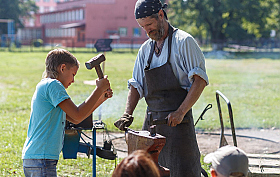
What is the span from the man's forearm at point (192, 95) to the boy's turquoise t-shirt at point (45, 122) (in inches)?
33.2

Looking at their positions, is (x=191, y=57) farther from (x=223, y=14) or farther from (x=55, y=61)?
(x=223, y=14)

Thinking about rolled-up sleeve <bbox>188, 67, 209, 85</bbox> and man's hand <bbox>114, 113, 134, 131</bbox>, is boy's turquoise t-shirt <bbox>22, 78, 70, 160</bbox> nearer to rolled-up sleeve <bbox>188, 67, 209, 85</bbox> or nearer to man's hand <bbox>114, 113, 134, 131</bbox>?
man's hand <bbox>114, 113, 134, 131</bbox>

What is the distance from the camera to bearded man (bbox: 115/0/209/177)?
3.02 metres

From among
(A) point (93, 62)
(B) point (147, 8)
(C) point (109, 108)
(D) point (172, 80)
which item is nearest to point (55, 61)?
(A) point (93, 62)

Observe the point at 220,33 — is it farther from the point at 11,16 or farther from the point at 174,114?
the point at 174,114

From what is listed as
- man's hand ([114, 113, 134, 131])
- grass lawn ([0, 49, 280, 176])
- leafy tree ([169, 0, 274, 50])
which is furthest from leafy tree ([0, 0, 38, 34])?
man's hand ([114, 113, 134, 131])

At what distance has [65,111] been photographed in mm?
2666

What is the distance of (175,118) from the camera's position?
2883 mm

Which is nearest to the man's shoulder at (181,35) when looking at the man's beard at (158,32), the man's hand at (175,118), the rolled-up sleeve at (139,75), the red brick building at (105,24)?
the man's beard at (158,32)

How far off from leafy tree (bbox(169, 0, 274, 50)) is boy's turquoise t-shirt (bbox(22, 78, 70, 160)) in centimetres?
3209

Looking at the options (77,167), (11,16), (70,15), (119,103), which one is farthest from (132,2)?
(77,167)

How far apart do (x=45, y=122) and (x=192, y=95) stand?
106 cm

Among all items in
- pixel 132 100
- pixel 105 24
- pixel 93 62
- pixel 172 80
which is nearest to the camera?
pixel 93 62

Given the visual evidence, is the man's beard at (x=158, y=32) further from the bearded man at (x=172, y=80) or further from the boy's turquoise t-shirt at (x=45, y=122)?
the boy's turquoise t-shirt at (x=45, y=122)
